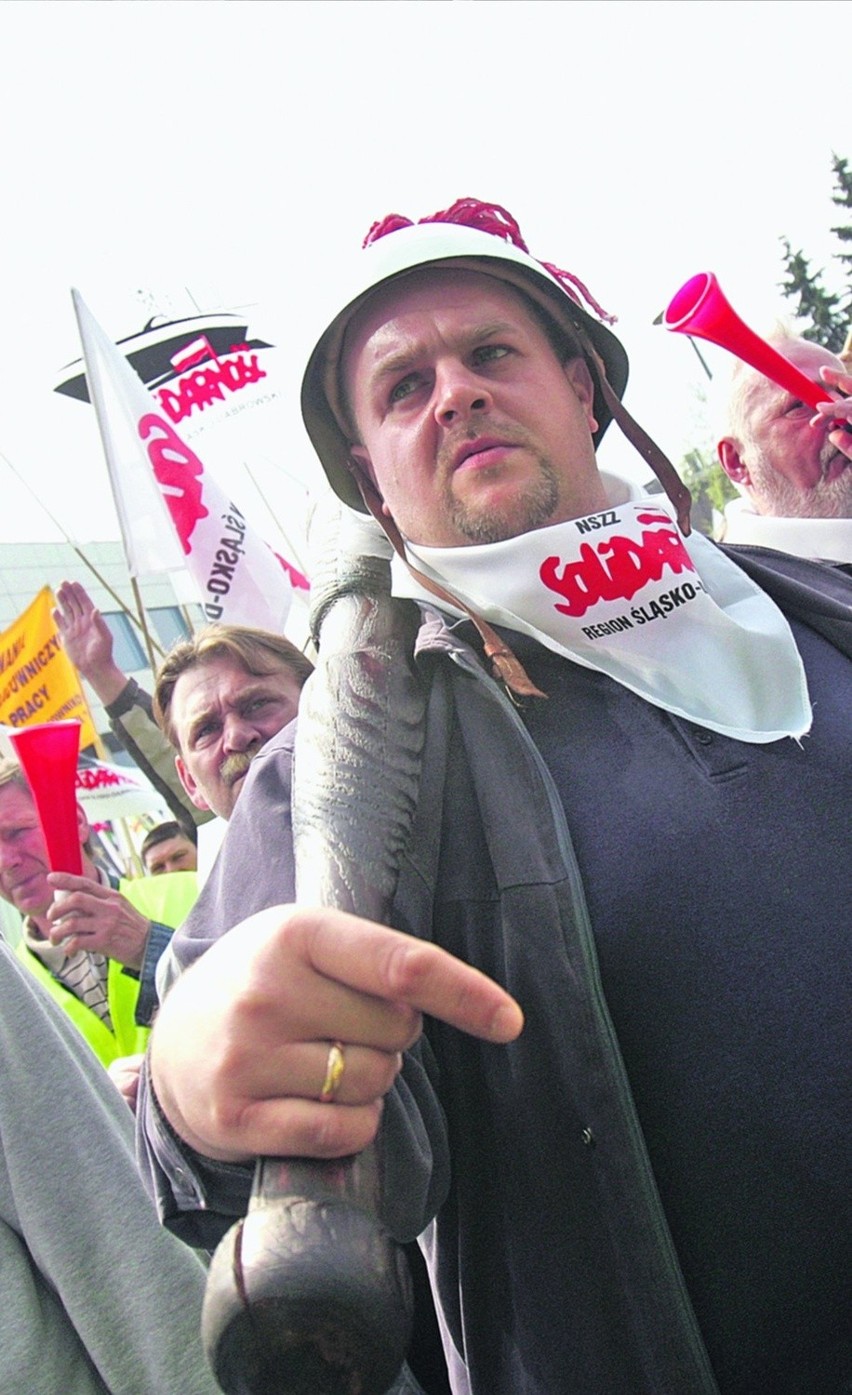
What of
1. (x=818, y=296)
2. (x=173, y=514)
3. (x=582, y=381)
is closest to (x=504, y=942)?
(x=582, y=381)

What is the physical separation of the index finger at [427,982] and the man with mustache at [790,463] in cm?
235

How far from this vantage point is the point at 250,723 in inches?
121

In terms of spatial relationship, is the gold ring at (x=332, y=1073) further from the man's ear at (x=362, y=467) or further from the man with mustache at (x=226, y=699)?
the man with mustache at (x=226, y=699)

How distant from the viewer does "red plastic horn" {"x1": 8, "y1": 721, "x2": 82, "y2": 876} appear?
2.76m

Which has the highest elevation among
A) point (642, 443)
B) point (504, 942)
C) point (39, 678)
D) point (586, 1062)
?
point (642, 443)

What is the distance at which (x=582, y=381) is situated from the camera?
1854 mm

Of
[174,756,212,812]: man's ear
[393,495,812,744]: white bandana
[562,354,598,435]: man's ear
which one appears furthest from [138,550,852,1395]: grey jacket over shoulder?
[174,756,212,812]: man's ear

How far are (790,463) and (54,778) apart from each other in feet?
6.99

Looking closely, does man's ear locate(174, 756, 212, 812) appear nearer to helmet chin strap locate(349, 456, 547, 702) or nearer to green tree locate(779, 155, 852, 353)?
helmet chin strap locate(349, 456, 547, 702)

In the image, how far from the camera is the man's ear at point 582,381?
181 centimetres

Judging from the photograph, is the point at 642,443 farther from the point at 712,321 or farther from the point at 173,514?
the point at 173,514

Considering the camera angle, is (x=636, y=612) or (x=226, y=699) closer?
(x=636, y=612)

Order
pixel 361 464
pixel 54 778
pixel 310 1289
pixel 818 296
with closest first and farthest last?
1. pixel 310 1289
2. pixel 361 464
3. pixel 54 778
4. pixel 818 296

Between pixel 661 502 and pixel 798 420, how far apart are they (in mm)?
1491
